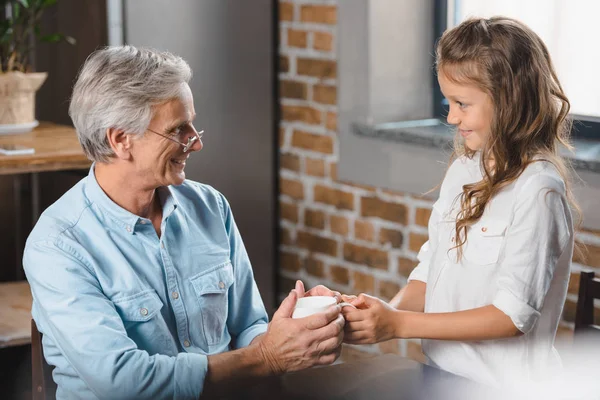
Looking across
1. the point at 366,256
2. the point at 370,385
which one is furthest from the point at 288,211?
the point at 370,385

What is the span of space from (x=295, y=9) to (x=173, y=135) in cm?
162

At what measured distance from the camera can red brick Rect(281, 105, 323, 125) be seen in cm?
344

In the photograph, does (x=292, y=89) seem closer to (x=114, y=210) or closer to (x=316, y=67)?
(x=316, y=67)

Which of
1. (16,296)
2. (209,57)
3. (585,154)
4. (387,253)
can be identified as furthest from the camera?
(209,57)

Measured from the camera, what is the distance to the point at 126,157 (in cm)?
195

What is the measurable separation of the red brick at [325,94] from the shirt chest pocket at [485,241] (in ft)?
5.03

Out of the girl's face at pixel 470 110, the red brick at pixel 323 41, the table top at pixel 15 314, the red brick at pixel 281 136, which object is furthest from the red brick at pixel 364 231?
the girl's face at pixel 470 110

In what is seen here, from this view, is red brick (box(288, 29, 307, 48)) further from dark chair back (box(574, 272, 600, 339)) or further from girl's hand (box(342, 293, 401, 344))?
girl's hand (box(342, 293, 401, 344))

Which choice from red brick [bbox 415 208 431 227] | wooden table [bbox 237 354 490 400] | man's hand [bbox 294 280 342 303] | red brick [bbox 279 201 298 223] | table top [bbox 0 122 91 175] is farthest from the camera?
red brick [bbox 279 201 298 223]

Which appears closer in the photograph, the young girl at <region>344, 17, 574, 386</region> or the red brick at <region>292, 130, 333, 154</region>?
the young girl at <region>344, 17, 574, 386</region>

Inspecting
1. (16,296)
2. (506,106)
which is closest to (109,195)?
(506,106)

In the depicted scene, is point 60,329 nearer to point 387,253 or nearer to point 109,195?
point 109,195

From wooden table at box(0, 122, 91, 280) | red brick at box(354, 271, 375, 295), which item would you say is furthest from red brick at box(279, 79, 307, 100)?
wooden table at box(0, 122, 91, 280)

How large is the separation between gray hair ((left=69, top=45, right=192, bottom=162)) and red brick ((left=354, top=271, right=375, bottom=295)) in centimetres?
158
